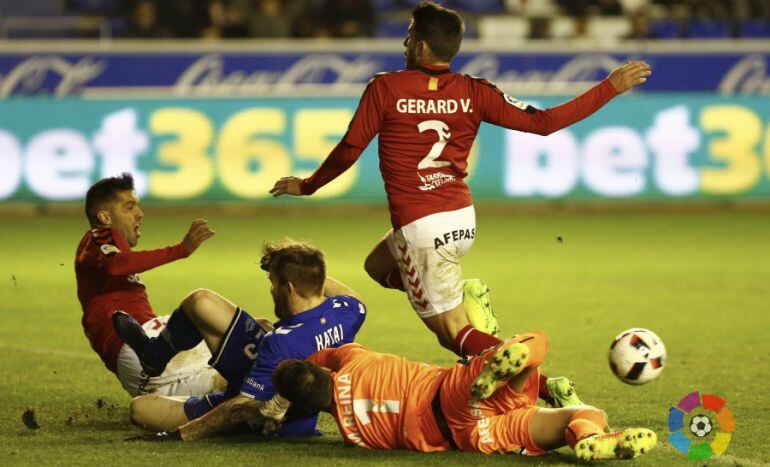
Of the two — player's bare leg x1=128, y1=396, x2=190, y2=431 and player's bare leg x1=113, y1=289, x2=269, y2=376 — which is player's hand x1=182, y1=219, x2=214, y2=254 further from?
player's bare leg x1=128, y1=396, x2=190, y2=431

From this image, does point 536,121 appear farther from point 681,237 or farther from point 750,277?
point 681,237

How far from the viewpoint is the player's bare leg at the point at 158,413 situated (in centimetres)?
605

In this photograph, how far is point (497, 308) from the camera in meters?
10.1

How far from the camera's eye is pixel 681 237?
47.1ft

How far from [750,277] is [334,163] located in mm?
6389

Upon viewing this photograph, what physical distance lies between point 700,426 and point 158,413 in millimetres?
2532

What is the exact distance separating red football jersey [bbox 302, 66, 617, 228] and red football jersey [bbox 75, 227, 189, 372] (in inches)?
42.1

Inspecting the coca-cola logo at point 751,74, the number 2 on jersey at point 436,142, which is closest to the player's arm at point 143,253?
the number 2 on jersey at point 436,142

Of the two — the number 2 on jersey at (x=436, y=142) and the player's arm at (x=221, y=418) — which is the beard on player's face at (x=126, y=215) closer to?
the player's arm at (x=221, y=418)

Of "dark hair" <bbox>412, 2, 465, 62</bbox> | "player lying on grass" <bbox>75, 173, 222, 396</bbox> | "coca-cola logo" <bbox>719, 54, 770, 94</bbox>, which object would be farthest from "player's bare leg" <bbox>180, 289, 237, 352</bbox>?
"coca-cola logo" <bbox>719, 54, 770, 94</bbox>

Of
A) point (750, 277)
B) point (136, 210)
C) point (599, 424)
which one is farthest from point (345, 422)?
point (750, 277)

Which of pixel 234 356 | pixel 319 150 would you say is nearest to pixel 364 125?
pixel 234 356

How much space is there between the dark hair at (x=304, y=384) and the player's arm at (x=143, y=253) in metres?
1.14

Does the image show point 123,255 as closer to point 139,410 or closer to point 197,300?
point 197,300
